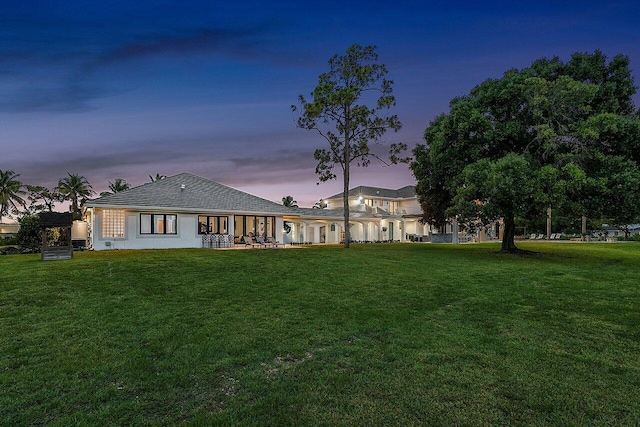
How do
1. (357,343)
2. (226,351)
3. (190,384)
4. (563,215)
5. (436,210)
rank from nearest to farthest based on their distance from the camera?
(190,384) < (226,351) < (357,343) < (563,215) < (436,210)

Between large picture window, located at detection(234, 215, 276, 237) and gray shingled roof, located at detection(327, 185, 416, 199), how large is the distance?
739 inches

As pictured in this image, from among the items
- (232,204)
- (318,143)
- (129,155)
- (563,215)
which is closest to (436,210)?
(563,215)

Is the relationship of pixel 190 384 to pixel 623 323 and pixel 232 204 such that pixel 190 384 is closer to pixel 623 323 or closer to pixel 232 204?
pixel 623 323

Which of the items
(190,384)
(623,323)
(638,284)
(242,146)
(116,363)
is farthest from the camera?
(242,146)

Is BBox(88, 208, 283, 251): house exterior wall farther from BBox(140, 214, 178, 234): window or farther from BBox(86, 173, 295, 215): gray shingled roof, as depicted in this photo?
BBox(86, 173, 295, 215): gray shingled roof

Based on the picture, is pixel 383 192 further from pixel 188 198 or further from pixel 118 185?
pixel 118 185

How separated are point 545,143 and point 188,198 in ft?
75.2

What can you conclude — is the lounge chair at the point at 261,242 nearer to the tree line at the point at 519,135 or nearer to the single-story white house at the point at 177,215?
the single-story white house at the point at 177,215

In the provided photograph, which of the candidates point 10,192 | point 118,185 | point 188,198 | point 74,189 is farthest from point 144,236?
point 10,192

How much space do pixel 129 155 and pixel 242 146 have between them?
42.7 feet

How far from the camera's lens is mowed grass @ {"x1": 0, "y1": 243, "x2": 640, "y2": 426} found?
10.3 feet

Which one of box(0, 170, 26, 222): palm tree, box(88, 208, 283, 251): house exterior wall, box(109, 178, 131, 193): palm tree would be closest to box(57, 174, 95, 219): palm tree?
box(109, 178, 131, 193): palm tree

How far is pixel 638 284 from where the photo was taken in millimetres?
10500

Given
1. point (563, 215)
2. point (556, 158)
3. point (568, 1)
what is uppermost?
point (568, 1)
